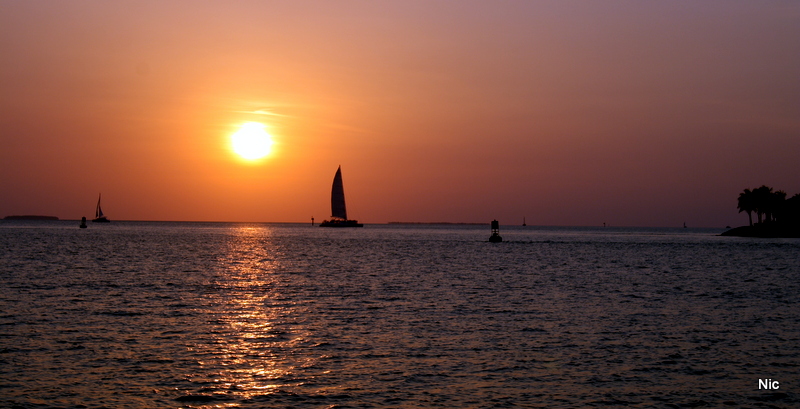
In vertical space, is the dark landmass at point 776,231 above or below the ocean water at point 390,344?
above

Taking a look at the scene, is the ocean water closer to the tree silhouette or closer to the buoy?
the buoy

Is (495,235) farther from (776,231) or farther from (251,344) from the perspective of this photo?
(251,344)

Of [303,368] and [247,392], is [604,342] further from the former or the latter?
[247,392]

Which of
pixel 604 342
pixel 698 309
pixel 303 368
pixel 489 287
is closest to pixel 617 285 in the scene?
pixel 489 287

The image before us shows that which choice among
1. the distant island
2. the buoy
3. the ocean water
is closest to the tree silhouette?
the distant island

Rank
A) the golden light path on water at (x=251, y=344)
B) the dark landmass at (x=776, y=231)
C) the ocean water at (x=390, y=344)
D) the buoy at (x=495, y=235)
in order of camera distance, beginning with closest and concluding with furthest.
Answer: the ocean water at (x=390, y=344), the golden light path on water at (x=251, y=344), the buoy at (x=495, y=235), the dark landmass at (x=776, y=231)

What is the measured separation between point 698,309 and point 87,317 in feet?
104

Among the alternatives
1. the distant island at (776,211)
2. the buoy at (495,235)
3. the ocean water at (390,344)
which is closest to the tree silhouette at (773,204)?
the distant island at (776,211)

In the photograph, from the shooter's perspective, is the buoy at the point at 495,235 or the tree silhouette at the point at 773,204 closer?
the buoy at the point at 495,235

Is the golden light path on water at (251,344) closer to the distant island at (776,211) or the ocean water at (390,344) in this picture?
the ocean water at (390,344)

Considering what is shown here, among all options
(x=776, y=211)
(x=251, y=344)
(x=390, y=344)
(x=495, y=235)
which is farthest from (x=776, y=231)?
(x=251, y=344)

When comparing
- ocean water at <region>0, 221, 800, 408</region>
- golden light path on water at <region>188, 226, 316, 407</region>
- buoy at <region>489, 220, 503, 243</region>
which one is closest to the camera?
ocean water at <region>0, 221, 800, 408</region>

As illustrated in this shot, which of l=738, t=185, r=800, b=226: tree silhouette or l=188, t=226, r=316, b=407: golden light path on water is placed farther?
l=738, t=185, r=800, b=226: tree silhouette

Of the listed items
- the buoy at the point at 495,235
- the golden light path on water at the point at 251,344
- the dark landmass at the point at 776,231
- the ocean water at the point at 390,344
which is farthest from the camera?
the dark landmass at the point at 776,231
